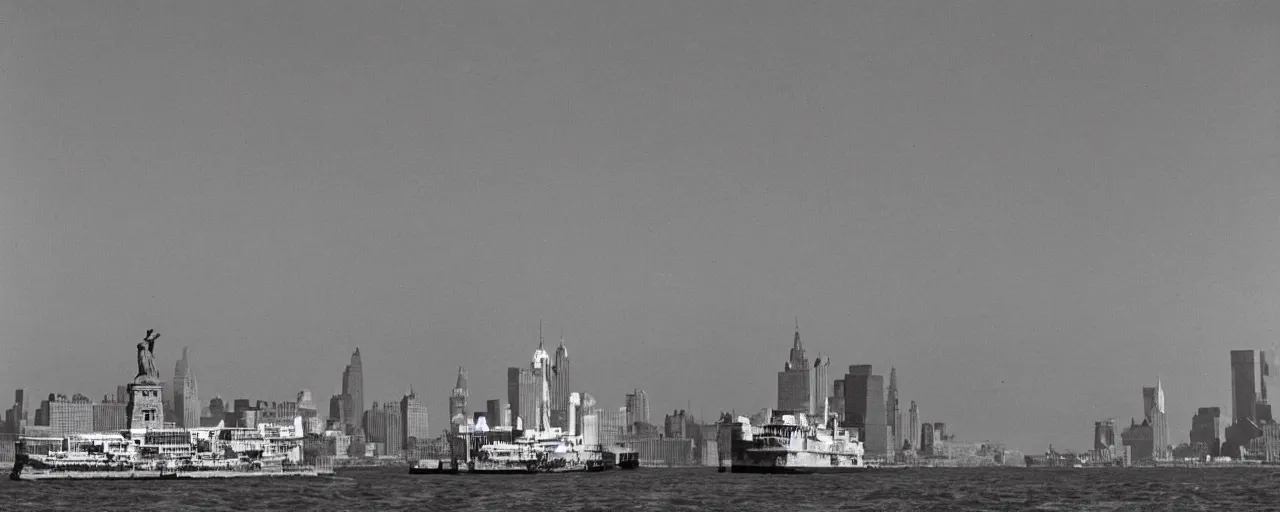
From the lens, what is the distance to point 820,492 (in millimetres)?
176625

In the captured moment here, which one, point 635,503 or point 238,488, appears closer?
point 635,503

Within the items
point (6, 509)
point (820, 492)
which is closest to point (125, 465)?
point (6, 509)

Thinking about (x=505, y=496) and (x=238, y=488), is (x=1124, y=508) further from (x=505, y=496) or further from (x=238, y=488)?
(x=238, y=488)

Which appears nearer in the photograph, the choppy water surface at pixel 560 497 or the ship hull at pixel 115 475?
the choppy water surface at pixel 560 497

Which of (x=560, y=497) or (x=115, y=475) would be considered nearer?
(x=560, y=497)

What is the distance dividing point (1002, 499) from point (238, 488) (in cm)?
8103

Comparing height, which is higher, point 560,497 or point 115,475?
point 115,475

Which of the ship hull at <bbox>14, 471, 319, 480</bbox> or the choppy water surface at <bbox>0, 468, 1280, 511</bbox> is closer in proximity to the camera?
the choppy water surface at <bbox>0, 468, 1280, 511</bbox>

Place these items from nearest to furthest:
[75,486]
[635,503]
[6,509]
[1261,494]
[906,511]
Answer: [6,509] < [906,511] < [635,503] < [75,486] < [1261,494]

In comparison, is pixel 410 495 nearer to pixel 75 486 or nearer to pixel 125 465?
pixel 75 486

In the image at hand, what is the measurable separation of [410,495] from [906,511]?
177 ft

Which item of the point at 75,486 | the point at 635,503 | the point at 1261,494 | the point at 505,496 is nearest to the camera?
the point at 635,503

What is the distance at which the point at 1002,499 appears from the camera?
559ft

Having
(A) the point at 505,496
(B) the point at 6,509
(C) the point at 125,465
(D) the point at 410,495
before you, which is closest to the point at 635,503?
(A) the point at 505,496
